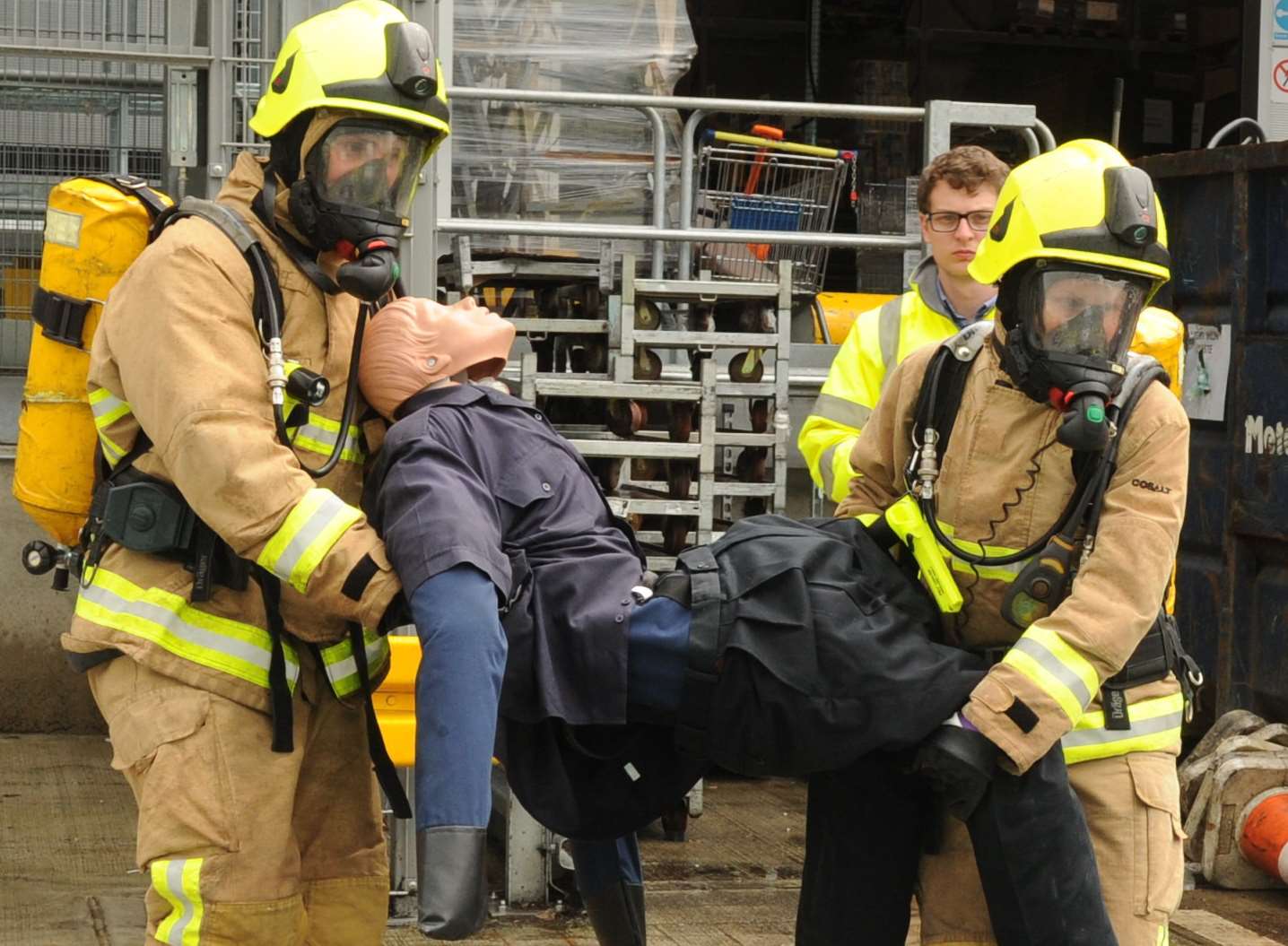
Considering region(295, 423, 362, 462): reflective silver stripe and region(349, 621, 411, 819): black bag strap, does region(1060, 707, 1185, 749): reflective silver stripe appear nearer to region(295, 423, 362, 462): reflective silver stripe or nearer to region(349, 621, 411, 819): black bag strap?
region(349, 621, 411, 819): black bag strap

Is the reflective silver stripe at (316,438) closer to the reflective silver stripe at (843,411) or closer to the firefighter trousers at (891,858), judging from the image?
the firefighter trousers at (891,858)

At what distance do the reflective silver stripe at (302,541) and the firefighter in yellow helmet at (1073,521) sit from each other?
3.63 feet

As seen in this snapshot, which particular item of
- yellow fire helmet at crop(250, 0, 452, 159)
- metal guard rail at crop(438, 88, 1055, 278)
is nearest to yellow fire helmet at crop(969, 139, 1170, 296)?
yellow fire helmet at crop(250, 0, 452, 159)

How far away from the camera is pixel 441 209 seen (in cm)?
605

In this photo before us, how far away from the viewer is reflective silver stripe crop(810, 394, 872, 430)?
4688 millimetres

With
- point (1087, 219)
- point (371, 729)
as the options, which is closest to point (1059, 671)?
point (1087, 219)

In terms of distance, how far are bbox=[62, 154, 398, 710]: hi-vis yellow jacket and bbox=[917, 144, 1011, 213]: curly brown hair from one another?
1744 millimetres

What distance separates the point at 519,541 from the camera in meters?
3.38

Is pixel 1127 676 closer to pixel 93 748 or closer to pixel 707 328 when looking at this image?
pixel 707 328

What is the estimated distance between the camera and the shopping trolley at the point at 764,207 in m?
7.07

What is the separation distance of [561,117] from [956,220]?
284 cm

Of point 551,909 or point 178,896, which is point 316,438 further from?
point 551,909

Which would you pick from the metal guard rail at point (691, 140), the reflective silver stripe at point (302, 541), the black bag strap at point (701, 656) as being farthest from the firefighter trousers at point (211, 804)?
the metal guard rail at point (691, 140)

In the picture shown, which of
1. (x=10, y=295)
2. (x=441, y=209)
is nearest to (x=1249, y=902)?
(x=441, y=209)
